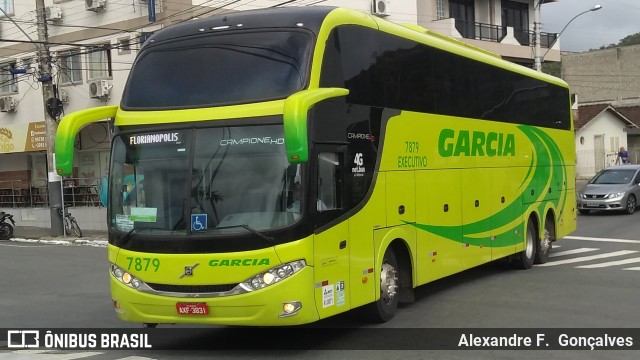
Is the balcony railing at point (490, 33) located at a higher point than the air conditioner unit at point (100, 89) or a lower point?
higher

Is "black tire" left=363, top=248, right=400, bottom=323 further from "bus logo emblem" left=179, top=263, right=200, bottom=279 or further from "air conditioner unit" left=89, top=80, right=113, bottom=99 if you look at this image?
"air conditioner unit" left=89, top=80, right=113, bottom=99

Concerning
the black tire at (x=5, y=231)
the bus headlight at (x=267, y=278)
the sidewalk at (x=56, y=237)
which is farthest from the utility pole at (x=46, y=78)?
the bus headlight at (x=267, y=278)

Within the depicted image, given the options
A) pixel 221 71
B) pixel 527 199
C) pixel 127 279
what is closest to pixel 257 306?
pixel 127 279

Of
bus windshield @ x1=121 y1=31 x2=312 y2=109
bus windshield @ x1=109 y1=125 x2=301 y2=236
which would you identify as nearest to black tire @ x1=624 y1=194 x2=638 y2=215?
bus windshield @ x1=121 y1=31 x2=312 y2=109

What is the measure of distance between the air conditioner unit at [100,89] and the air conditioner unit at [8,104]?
258 inches

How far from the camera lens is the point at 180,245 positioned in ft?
23.4

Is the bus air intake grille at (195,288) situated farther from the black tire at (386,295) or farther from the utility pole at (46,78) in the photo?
the utility pole at (46,78)

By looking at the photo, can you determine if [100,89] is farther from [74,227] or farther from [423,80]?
[423,80]

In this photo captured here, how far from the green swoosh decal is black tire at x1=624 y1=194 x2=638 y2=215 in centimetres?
1030

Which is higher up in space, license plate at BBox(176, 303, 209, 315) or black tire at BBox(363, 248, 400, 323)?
license plate at BBox(176, 303, 209, 315)

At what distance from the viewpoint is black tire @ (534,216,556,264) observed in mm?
14312

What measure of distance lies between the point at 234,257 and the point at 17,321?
4854mm

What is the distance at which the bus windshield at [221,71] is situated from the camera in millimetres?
7367

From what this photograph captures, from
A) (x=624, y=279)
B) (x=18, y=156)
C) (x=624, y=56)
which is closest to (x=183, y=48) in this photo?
(x=624, y=279)
